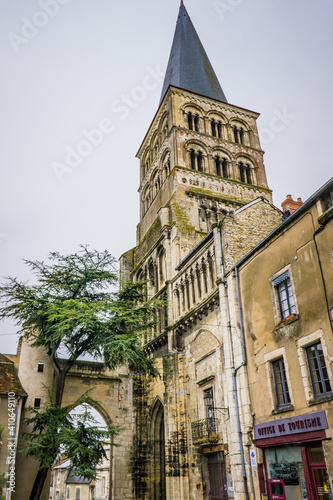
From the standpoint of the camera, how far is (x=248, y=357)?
14.4 metres

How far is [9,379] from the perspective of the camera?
67.3ft

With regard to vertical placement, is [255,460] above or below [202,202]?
below

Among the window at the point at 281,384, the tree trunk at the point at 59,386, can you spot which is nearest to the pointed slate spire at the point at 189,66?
the tree trunk at the point at 59,386

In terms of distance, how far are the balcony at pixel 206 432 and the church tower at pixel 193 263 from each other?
39mm

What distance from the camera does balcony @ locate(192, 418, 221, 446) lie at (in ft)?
53.1

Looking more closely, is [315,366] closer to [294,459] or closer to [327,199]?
[294,459]

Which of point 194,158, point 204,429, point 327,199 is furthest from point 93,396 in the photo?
point 327,199

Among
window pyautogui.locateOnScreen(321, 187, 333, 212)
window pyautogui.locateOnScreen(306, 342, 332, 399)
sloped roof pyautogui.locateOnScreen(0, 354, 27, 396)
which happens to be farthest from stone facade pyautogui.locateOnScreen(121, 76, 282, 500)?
sloped roof pyautogui.locateOnScreen(0, 354, 27, 396)

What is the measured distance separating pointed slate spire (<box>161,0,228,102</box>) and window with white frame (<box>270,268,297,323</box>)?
85.6 ft

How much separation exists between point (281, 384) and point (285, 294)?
8.90 ft

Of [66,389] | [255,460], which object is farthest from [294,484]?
[66,389]

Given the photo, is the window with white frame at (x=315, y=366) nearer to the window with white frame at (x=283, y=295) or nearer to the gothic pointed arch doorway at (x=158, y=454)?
the window with white frame at (x=283, y=295)

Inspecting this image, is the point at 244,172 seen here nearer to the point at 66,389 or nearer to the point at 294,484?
the point at 66,389

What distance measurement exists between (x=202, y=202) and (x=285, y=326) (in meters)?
15.9
